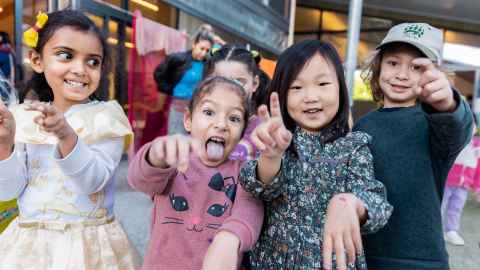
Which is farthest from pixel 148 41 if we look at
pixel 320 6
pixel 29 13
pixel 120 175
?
pixel 320 6

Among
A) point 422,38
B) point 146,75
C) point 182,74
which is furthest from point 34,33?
point 146,75

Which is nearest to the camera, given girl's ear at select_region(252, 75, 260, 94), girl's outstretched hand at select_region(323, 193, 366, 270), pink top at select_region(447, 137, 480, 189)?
girl's outstretched hand at select_region(323, 193, 366, 270)

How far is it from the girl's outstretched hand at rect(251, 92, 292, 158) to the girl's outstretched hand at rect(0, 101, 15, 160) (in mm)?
781

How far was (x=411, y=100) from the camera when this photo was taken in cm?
137

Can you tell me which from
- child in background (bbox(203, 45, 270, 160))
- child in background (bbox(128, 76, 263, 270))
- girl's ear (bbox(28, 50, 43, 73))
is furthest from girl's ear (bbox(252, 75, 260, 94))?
girl's ear (bbox(28, 50, 43, 73))

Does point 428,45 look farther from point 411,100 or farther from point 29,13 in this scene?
point 29,13

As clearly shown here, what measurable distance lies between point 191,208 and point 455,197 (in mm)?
3295

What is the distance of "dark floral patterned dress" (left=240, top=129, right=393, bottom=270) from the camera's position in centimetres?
106

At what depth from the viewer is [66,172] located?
1181 mm

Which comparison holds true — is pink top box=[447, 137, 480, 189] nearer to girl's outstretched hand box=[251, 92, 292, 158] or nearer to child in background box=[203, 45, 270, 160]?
child in background box=[203, 45, 270, 160]

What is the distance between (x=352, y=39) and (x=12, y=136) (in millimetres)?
Answer: 4504

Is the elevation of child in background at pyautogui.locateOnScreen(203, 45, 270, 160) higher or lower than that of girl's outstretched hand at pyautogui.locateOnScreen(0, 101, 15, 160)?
higher

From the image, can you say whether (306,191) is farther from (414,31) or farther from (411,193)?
(414,31)

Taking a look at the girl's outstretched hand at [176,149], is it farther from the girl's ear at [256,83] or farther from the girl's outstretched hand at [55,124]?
the girl's ear at [256,83]
